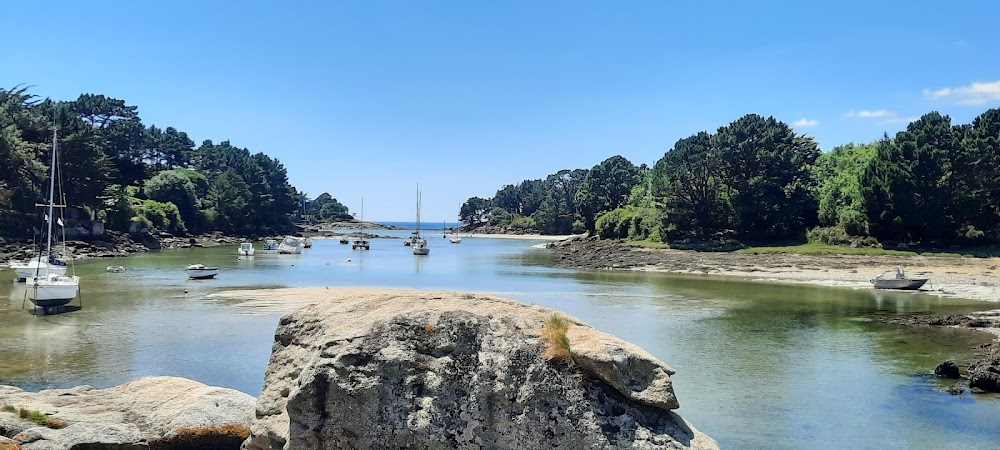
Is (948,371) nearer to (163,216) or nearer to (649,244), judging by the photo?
(649,244)

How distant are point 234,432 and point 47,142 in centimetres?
10192

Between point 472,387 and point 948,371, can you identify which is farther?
point 948,371

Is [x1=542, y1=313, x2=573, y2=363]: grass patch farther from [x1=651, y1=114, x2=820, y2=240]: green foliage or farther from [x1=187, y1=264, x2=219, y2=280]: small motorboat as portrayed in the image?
[x1=651, y1=114, x2=820, y2=240]: green foliage

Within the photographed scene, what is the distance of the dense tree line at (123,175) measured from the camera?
84938 mm

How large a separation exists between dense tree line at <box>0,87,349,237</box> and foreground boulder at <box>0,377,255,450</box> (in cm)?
7294

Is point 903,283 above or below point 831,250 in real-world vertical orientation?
below

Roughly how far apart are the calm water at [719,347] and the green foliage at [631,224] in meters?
48.8

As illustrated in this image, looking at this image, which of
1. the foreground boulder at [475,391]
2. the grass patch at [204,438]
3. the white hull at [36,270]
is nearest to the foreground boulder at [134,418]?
the grass patch at [204,438]

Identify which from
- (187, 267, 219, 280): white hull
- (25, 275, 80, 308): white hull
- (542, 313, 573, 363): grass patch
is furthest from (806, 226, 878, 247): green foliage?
(542, 313, 573, 363): grass patch

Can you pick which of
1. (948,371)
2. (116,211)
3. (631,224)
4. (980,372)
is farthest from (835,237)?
(116,211)

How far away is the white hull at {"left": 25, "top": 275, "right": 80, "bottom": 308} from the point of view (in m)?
36.8

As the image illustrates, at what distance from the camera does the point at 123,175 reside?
137500 millimetres

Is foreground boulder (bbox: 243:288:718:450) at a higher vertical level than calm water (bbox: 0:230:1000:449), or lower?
higher

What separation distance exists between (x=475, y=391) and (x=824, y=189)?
318 ft
